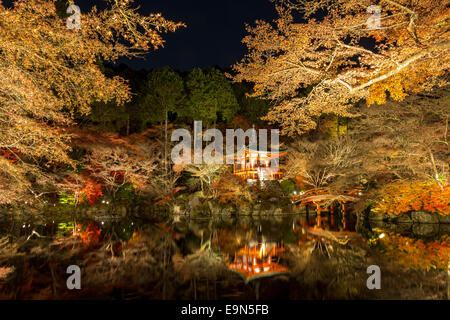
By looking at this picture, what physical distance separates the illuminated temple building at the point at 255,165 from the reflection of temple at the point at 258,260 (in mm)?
12293

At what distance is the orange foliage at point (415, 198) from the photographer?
10039 mm

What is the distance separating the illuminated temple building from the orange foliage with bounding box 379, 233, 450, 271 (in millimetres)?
12014

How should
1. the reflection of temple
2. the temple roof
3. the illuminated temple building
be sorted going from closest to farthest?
the reflection of temple
the temple roof
the illuminated temple building

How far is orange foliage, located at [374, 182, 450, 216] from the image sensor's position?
10039mm

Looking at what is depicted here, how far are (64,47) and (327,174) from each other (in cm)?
1461

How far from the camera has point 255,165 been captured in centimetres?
1975

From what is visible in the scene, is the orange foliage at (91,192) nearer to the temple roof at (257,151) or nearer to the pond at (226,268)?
the pond at (226,268)

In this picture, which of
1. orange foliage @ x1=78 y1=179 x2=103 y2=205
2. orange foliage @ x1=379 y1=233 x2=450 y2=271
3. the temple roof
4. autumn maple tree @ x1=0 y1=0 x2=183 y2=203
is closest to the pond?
orange foliage @ x1=379 y1=233 x2=450 y2=271

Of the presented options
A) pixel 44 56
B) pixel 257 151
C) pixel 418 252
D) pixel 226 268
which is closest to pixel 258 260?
pixel 226 268

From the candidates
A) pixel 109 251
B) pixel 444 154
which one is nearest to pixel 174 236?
pixel 109 251

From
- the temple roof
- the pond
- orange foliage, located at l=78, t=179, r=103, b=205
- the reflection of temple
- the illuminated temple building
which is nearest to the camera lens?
the pond

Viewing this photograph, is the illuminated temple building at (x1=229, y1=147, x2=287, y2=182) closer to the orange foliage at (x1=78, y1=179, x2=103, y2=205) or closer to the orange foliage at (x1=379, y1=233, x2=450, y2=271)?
the orange foliage at (x1=78, y1=179, x2=103, y2=205)

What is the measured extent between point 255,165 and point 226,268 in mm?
15068

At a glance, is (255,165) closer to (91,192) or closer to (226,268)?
(91,192)
